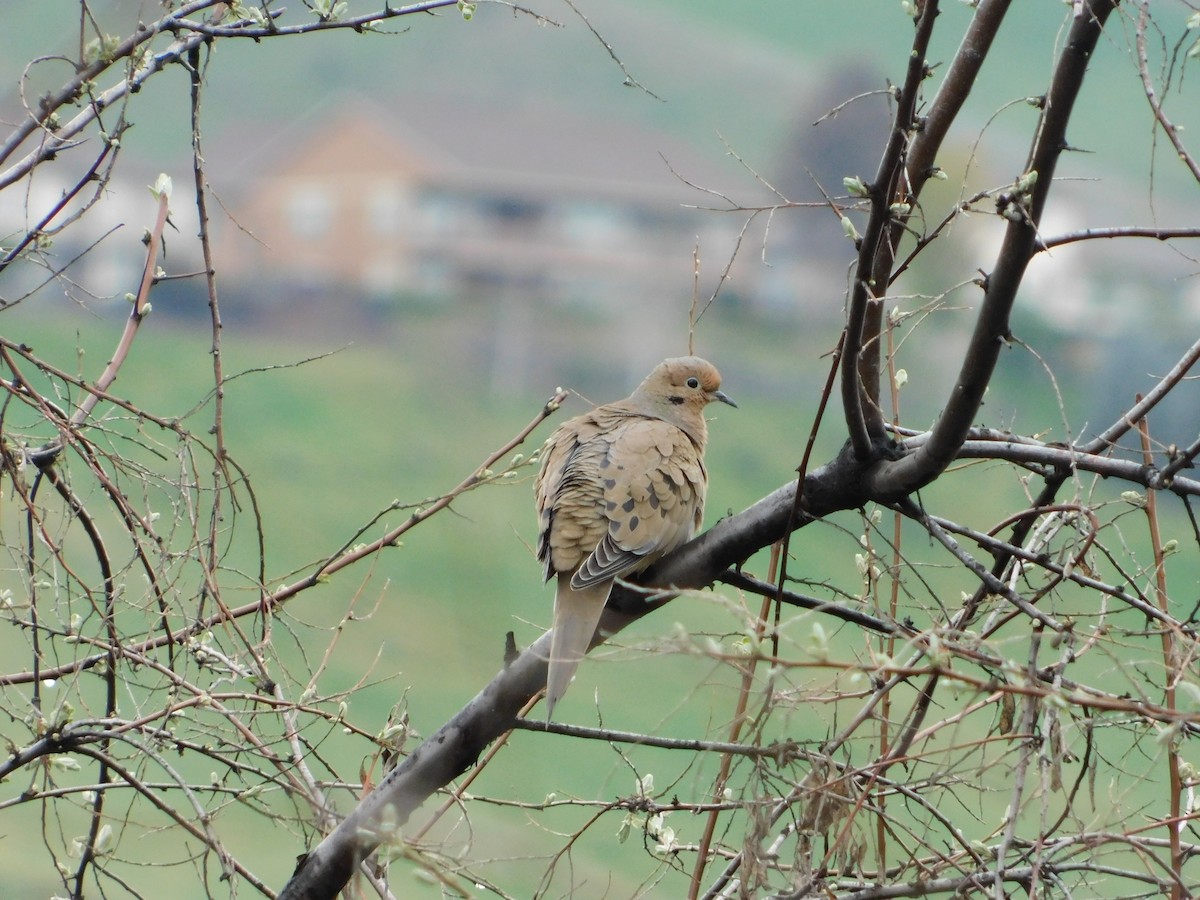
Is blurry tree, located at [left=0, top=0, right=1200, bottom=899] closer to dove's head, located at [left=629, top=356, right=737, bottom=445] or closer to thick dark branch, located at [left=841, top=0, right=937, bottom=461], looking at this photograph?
thick dark branch, located at [left=841, top=0, right=937, bottom=461]

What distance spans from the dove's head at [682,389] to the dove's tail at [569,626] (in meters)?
1.39

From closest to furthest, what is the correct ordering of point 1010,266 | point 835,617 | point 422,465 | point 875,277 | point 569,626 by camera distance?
point 1010,266 → point 875,277 → point 835,617 → point 569,626 → point 422,465

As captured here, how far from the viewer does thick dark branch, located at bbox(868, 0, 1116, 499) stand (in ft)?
5.96

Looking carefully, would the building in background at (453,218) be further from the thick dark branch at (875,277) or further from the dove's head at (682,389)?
the thick dark branch at (875,277)

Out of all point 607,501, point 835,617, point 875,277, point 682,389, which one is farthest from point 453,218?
point 875,277

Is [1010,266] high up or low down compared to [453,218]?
down

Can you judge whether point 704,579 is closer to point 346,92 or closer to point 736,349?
point 736,349

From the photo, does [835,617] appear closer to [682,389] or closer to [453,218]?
[682,389]

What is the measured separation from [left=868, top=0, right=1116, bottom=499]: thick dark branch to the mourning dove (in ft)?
3.90

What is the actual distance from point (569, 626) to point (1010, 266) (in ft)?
5.09

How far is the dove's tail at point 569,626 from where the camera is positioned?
2684mm

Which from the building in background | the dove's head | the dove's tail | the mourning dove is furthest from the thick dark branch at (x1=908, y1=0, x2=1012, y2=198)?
the building in background

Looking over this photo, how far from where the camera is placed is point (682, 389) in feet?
15.7

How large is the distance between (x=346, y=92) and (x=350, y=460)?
75.4 ft
